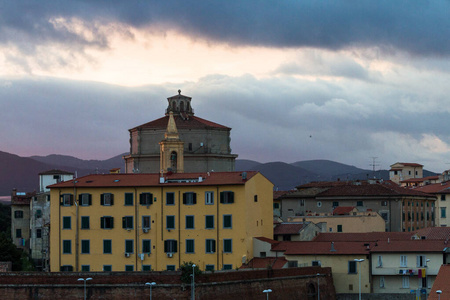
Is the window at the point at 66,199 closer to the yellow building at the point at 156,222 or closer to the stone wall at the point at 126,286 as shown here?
the yellow building at the point at 156,222

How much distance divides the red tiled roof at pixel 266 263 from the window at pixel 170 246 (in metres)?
6.04

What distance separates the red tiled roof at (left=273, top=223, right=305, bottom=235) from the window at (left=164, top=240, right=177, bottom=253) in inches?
401

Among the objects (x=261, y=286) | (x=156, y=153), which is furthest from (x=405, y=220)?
(x=261, y=286)

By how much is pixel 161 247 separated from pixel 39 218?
88.8 feet

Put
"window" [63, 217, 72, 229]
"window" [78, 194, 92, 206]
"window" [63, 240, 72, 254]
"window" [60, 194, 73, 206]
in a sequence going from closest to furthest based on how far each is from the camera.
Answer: "window" [63, 240, 72, 254]
"window" [63, 217, 72, 229]
"window" [78, 194, 92, 206]
"window" [60, 194, 73, 206]

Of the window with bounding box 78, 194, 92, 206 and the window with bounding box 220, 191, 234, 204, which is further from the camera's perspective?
the window with bounding box 78, 194, 92, 206

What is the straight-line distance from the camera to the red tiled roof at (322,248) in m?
74.2

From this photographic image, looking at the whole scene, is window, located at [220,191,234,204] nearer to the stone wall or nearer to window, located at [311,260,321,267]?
window, located at [311,260,321,267]

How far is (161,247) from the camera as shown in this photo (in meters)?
77.6

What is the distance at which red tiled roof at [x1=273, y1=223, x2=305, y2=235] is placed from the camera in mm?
83375

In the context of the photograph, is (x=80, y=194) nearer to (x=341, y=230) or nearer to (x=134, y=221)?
(x=134, y=221)

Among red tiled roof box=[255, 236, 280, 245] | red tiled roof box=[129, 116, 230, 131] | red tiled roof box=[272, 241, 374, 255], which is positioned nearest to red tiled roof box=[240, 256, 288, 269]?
red tiled roof box=[272, 241, 374, 255]

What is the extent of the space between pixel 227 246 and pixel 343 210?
92.5ft

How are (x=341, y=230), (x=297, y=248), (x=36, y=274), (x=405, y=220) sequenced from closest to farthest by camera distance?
(x=36, y=274) → (x=297, y=248) → (x=341, y=230) → (x=405, y=220)
